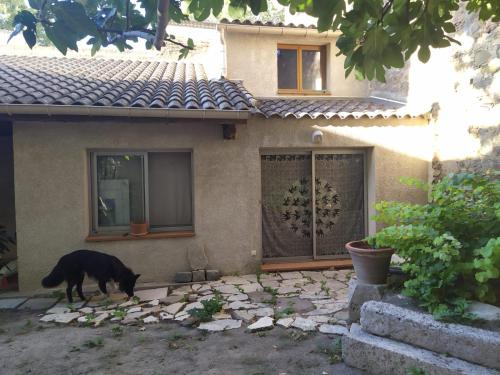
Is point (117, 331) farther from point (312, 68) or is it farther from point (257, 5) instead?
point (312, 68)

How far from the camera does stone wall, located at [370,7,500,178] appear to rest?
17.9 feet

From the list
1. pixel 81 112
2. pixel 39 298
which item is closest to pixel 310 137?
pixel 81 112

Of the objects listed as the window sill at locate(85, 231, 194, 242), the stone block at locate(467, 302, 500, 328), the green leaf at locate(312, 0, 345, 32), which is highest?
the green leaf at locate(312, 0, 345, 32)

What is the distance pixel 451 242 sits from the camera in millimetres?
3154

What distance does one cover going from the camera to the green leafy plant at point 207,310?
14.6 feet

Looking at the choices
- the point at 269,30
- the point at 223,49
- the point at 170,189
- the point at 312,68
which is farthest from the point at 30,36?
the point at 312,68

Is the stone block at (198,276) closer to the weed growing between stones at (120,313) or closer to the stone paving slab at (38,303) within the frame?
the weed growing between stones at (120,313)

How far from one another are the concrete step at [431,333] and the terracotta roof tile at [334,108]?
3.88 metres

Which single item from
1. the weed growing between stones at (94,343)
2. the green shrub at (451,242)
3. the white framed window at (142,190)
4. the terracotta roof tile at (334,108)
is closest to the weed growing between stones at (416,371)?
the green shrub at (451,242)

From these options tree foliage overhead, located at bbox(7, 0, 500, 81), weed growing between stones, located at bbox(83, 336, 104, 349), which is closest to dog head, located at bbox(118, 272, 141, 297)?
weed growing between stones, located at bbox(83, 336, 104, 349)

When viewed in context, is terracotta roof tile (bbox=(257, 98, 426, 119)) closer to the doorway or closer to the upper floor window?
the upper floor window

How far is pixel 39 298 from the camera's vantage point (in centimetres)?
541

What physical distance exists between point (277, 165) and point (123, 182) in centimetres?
276

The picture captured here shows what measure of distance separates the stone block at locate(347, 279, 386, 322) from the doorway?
112 inches
